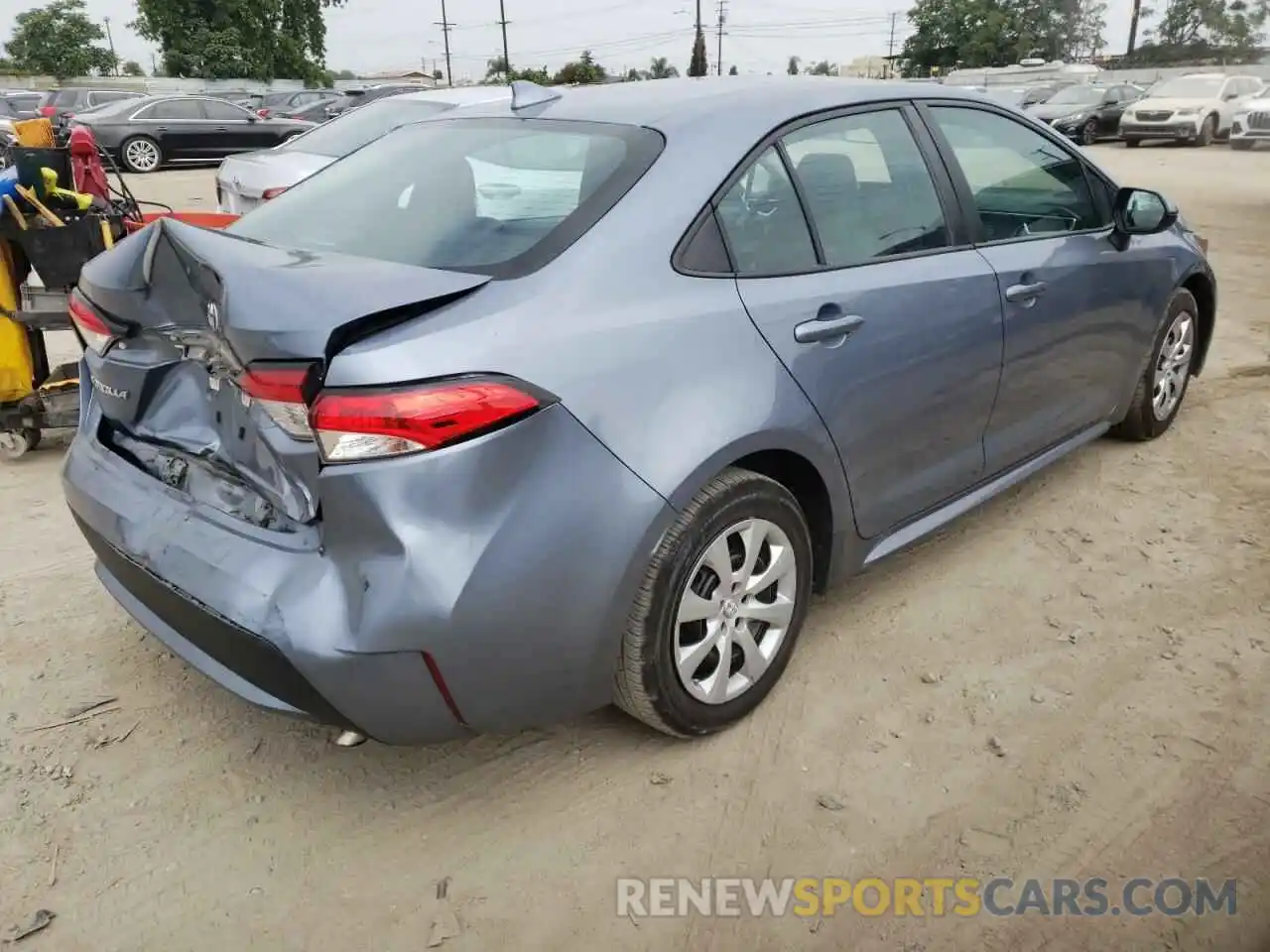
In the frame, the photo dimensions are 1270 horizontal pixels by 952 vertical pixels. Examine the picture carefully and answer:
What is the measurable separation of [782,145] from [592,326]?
91cm

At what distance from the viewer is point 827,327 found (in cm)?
250

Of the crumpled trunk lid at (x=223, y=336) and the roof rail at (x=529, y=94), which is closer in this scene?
the crumpled trunk lid at (x=223, y=336)

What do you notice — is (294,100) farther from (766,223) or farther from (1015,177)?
(766,223)

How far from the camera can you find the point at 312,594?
6.36 feet

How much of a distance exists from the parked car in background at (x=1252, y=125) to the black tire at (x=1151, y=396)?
16.5 metres

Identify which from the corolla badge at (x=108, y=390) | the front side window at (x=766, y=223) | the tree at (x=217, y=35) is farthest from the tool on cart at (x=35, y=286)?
the tree at (x=217, y=35)

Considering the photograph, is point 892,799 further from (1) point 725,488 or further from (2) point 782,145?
(2) point 782,145

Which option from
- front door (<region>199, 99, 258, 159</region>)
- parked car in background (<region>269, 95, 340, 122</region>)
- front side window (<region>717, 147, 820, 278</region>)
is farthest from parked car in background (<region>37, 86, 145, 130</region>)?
front side window (<region>717, 147, 820, 278</region>)

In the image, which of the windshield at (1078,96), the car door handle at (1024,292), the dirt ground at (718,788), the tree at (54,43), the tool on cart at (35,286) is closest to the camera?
the dirt ground at (718,788)

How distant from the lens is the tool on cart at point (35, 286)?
13.6 feet

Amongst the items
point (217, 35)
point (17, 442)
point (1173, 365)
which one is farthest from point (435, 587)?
point (217, 35)

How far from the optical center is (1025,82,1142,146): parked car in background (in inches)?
891

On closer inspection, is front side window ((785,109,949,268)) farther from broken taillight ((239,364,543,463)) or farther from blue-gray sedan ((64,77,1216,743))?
broken taillight ((239,364,543,463))

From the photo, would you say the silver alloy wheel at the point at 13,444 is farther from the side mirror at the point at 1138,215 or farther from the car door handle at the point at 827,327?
A: the side mirror at the point at 1138,215
